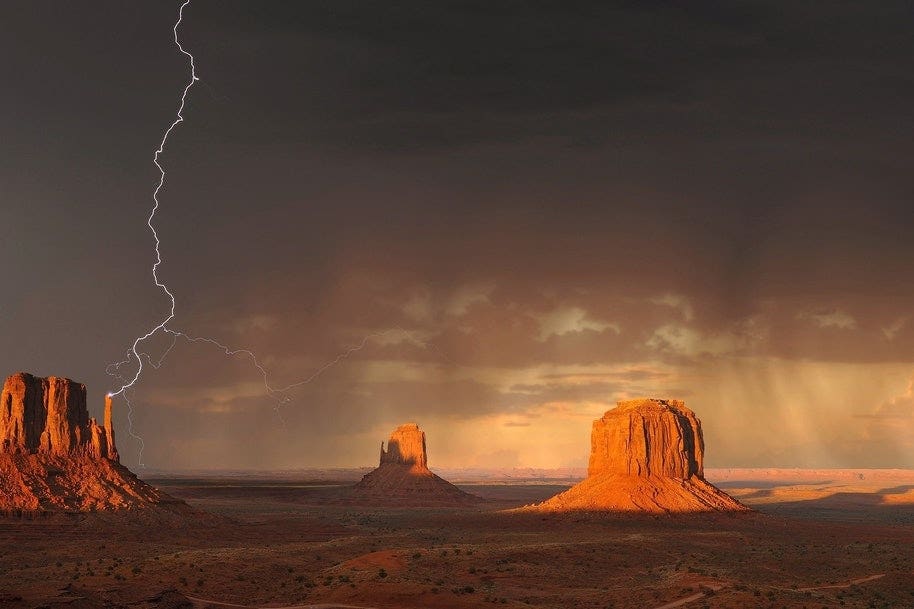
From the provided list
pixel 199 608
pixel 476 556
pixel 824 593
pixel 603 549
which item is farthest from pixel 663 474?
pixel 199 608

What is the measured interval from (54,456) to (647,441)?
74.2m

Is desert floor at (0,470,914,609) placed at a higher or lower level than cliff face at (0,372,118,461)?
lower

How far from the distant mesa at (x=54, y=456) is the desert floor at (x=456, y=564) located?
2.54 meters

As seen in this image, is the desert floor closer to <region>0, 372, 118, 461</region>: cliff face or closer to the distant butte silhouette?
the distant butte silhouette

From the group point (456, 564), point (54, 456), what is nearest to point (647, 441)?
point (456, 564)

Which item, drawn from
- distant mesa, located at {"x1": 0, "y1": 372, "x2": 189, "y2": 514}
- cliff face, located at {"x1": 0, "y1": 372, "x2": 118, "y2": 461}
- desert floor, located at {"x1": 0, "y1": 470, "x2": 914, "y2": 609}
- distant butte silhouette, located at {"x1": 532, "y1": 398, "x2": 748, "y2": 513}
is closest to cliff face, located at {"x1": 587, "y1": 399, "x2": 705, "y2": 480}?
distant butte silhouette, located at {"x1": 532, "y1": 398, "x2": 748, "y2": 513}

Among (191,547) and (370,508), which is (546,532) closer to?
(191,547)

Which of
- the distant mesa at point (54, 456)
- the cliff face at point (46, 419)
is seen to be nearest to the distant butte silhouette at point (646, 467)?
the distant mesa at point (54, 456)

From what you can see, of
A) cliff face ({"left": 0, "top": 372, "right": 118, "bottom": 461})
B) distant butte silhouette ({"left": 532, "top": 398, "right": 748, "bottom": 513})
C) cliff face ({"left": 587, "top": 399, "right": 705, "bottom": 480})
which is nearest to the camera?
cliff face ({"left": 0, "top": 372, "right": 118, "bottom": 461})

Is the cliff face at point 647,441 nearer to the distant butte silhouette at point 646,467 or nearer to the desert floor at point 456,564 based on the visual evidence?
the distant butte silhouette at point 646,467

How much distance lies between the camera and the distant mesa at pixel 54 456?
3962 inches

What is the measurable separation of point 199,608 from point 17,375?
54597mm

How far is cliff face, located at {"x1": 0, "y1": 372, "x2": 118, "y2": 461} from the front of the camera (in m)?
103

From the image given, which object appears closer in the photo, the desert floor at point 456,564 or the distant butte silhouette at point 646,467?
the desert floor at point 456,564
